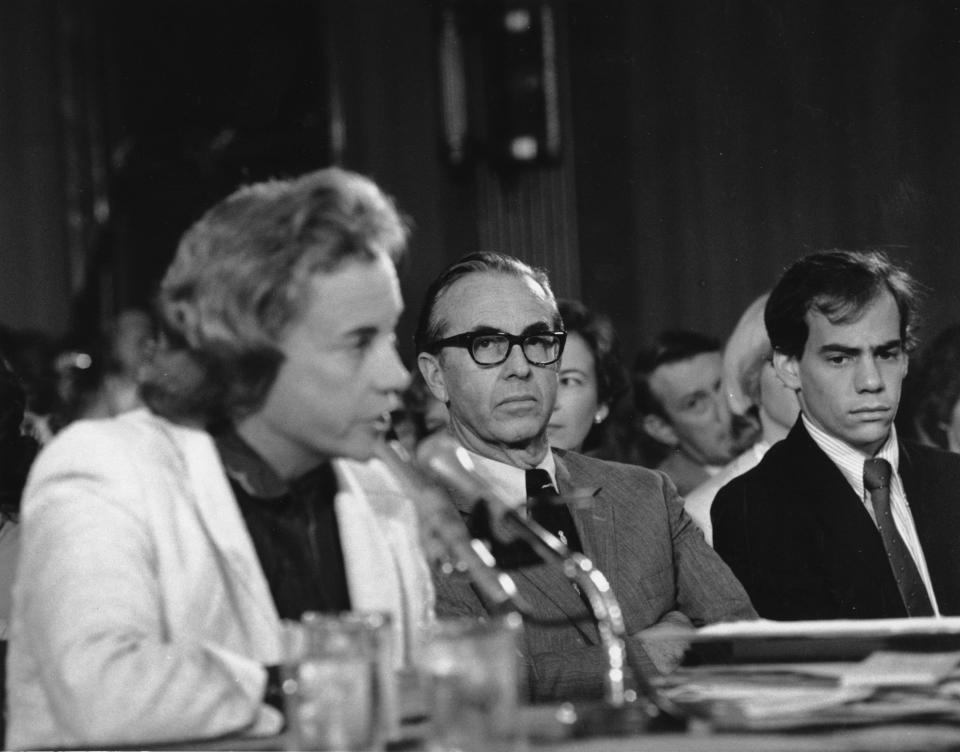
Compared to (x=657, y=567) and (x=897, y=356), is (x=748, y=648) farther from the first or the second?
(x=897, y=356)

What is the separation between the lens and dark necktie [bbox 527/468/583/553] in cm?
257

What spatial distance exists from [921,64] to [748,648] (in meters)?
3.01

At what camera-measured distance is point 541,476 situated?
2.59 meters

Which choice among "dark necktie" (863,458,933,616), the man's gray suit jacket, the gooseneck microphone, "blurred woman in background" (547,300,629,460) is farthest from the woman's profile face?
the gooseneck microphone

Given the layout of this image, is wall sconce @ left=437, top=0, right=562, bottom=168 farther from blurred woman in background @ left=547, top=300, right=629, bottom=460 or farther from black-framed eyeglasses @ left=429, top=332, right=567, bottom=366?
black-framed eyeglasses @ left=429, top=332, right=567, bottom=366

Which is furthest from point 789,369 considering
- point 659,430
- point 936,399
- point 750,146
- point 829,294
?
point 750,146

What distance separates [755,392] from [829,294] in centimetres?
74

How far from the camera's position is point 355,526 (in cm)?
183

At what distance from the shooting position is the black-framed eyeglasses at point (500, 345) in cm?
262

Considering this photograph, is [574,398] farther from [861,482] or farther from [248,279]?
[248,279]

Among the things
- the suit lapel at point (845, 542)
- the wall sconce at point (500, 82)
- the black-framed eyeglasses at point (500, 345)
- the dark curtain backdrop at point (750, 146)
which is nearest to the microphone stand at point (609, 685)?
the black-framed eyeglasses at point (500, 345)

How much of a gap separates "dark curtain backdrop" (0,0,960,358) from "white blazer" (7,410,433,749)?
293cm

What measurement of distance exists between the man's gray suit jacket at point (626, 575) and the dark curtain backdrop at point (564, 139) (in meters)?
1.84

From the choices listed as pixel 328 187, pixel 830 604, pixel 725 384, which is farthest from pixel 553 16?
pixel 328 187
